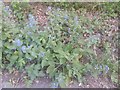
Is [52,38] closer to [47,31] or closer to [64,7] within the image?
[47,31]

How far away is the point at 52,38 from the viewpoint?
3.14 metres

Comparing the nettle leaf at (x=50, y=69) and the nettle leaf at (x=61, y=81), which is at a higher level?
the nettle leaf at (x=50, y=69)

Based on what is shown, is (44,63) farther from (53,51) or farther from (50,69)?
(53,51)

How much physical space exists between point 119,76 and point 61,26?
980 millimetres

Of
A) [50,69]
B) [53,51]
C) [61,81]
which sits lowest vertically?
[61,81]

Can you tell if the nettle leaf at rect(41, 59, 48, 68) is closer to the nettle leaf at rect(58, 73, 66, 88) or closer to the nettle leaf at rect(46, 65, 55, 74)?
the nettle leaf at rect(46, 65, 55, 74)

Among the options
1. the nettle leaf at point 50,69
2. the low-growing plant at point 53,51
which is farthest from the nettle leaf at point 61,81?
A: the nettle leaf at point 50,69

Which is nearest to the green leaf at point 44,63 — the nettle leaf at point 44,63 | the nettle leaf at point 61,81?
the nettle leaf at point 44,63

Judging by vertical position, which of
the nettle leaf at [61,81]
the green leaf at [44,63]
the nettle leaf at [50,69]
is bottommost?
the nettle leaf at [61,81]

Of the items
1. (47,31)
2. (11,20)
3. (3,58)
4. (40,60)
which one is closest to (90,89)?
(40,60)

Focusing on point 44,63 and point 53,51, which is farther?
point 53,51

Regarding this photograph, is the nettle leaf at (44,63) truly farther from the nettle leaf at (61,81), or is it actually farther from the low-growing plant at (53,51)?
the nettle leaf at (61,81)

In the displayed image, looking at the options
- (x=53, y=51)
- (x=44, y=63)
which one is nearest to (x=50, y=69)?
(x=44, y=63)

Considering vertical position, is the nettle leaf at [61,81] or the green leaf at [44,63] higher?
the green leaf at [44,63]
